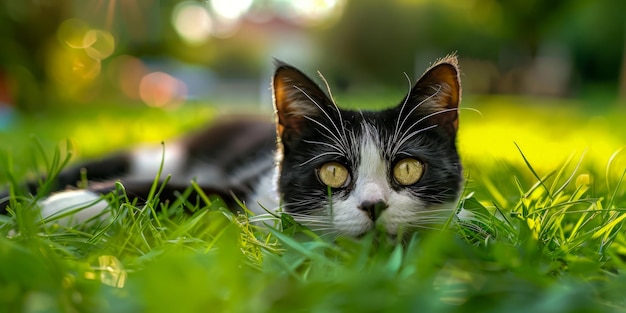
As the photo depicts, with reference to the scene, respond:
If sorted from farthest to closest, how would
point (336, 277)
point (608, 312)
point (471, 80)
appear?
point (471, 80) → point (336, 277) → point (608, 312)

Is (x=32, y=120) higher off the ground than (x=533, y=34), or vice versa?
(x=533, y=34)

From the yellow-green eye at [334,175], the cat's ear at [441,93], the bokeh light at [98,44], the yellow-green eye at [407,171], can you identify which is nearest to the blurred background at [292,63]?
the bokeh light at [98,44]

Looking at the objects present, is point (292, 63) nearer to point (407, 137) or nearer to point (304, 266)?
point (407, 137)

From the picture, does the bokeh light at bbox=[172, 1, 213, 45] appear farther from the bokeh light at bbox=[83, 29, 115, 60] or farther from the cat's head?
the cat's head

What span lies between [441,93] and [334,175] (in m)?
0.34

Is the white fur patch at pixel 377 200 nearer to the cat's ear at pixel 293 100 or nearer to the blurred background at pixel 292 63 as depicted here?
the cat's ear at pixel 293 100

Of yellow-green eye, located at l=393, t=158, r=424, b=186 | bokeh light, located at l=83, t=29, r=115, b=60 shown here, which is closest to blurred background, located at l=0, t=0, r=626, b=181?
bokeh light, located at l=83, t=29, r=115, b=60

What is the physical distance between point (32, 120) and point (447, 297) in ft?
14.1

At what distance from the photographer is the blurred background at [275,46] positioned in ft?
13.8

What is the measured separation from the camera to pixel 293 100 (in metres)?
1.32

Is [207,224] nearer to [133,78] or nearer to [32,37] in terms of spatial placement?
[32,37]

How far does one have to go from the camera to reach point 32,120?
4.25 metres

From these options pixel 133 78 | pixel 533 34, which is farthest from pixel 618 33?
pixel 133 78

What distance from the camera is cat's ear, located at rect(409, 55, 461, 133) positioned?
49.3 inches
